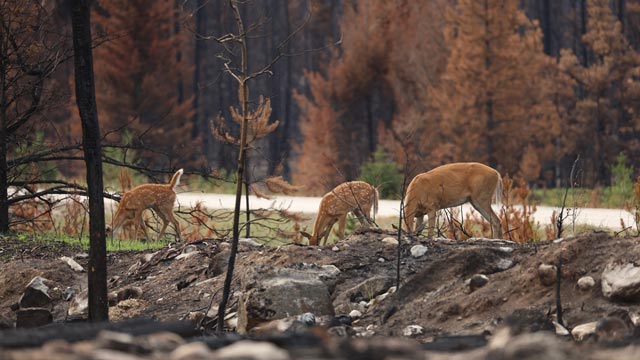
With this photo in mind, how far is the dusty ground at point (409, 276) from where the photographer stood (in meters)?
8.81

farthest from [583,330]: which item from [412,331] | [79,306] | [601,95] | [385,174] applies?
[601,95]

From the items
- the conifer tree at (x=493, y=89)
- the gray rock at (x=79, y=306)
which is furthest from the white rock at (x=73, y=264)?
the conifer tree at (x=493, y=89)

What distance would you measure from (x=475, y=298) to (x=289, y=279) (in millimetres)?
1687

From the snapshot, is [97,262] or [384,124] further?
[384,124]

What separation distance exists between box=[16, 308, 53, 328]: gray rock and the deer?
4.82 m

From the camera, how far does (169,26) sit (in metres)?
40.2

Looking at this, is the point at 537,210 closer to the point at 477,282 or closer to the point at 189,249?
the point at 189,249

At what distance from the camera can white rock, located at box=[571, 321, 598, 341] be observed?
7.92 m

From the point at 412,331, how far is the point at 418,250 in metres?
2.53

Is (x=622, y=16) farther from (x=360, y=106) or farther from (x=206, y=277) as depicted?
(x=206, y=277)

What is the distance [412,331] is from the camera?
874 cm

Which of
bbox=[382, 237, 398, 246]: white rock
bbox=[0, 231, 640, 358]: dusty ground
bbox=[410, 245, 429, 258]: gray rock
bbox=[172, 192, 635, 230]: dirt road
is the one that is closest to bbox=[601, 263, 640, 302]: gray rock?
bbox=[0, 231, 640, 358]: dusty ground

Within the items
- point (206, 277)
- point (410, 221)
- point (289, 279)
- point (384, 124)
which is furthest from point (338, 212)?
point (384, 124)

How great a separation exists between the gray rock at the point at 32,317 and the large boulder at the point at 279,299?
6.90 feet
